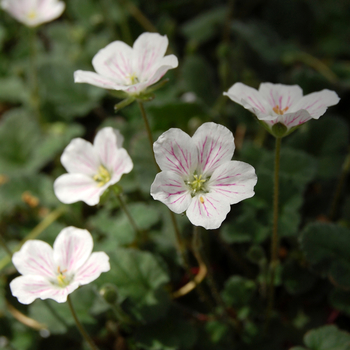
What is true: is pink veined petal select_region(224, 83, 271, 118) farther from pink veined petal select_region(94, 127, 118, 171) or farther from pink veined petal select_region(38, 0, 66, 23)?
pink veined petal select_region(38, 0, 66, 23)

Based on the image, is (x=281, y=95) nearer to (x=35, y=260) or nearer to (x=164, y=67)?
(x=164, y=67)

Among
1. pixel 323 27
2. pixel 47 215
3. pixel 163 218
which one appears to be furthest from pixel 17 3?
pixel 323 27

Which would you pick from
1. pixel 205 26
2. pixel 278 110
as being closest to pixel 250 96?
pixel 278 110

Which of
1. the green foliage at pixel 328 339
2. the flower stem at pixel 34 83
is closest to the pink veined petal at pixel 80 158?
the green foliage at pixel 328 339

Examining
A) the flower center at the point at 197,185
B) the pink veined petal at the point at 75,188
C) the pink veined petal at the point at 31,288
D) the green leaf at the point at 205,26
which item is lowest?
the pink veined petal at the point at 31,288

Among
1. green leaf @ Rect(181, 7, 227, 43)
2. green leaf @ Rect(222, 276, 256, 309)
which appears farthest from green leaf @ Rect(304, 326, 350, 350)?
green leaf @ Rect(181, 7, 227, 43)

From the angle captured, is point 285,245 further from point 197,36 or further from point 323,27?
point 323,27

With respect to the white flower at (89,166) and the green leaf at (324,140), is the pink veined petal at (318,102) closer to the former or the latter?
the white flower at (89,166)
